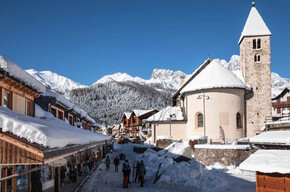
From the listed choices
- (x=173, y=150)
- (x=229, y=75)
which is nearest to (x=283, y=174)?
(x=173, y=150)

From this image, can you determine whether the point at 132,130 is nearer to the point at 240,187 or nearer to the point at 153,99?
the point at 240,187

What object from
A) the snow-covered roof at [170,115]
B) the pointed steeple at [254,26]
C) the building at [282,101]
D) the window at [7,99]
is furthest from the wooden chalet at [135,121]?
the window at [7,99]

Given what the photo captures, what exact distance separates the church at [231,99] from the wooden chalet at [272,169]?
80.7ft

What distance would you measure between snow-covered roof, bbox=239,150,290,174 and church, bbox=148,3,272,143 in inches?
958

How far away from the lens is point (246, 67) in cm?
3938

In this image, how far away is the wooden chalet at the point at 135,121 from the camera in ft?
255

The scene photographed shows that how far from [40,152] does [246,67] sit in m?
37.1

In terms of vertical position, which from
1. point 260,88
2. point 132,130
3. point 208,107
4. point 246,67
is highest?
point 246,67

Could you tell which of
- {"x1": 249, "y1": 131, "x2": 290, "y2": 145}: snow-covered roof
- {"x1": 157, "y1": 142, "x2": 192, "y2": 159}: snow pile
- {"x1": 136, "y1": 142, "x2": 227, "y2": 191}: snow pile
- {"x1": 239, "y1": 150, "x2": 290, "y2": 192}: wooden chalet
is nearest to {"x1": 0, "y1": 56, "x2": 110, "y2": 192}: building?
{"x1": 239, "y1": 150, "x2": 290, "y2": 192}: wooden chalet

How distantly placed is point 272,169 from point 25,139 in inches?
265

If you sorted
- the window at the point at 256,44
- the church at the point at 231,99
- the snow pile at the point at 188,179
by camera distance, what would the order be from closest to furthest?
1. the snow pile at the point at 188,179
2. the church at the point at 231,99
3. the window at the point at 256,44

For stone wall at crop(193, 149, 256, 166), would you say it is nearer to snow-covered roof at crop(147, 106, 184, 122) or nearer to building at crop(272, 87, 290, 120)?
snow-covered roof at crop(147, 106, 184, 122)

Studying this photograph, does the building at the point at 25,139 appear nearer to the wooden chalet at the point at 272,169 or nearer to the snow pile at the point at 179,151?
the wooden chalet at the point at 272,169

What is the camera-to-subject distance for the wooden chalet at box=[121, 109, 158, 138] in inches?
3060
